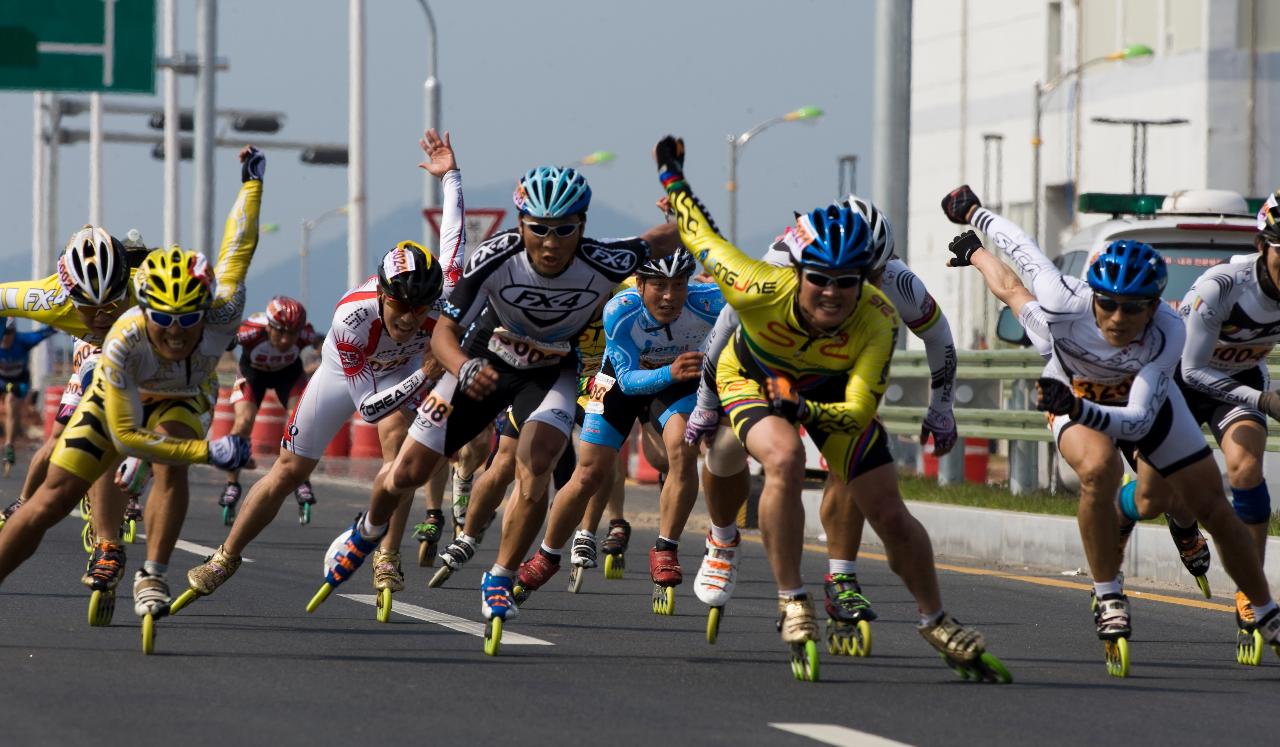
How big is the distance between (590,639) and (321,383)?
2.28 metres

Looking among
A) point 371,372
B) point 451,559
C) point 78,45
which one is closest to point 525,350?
point 371,372

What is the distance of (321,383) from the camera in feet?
38.4

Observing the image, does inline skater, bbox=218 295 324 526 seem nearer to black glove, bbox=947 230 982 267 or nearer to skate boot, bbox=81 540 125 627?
skate boot, bbox=81 540 125 627

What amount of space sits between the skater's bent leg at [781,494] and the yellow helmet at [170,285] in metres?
2.45

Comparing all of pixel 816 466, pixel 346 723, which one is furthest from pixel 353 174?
pixel 346 723

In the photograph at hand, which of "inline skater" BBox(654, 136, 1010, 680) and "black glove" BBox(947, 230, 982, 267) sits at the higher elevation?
"black glove" BBox(947, 230, 982, 267)

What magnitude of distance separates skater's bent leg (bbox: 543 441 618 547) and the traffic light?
3970 cm

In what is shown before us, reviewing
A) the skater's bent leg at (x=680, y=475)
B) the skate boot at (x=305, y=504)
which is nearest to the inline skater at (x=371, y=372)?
the skater's bent leg at (x=680, y=475)

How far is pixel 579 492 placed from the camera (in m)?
11.1

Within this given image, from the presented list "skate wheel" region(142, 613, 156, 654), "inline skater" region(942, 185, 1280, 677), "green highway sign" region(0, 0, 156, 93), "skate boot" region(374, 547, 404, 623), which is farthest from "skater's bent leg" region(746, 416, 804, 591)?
"green highway sign" region(0, 0, 156, 93)

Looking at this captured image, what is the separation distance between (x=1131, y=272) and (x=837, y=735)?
273 cm

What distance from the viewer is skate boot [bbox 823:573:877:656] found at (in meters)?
9.80

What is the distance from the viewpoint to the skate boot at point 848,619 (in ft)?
32.2

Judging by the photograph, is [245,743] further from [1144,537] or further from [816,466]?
[816,466]
